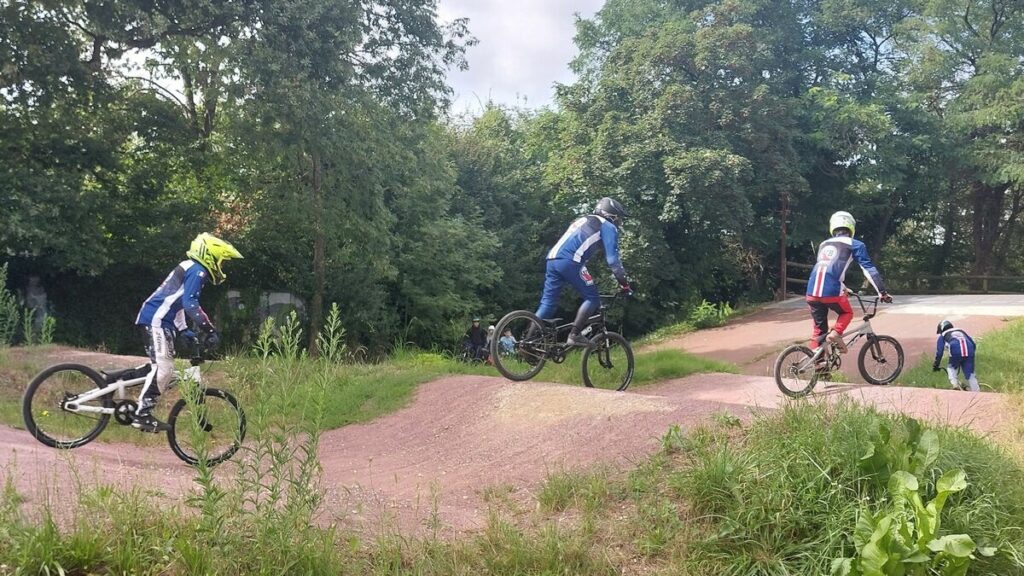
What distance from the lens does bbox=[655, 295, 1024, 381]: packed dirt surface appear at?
1195 cm

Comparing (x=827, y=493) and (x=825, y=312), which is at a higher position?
(x=825, y=312)

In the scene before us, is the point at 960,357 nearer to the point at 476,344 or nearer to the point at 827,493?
the point at 827,493

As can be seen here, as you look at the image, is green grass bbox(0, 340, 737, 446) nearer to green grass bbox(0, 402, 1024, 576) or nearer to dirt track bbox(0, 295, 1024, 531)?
dirt track bbox(0, 295, 1024, 531)

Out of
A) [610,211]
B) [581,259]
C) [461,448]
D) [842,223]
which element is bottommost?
[461,448]

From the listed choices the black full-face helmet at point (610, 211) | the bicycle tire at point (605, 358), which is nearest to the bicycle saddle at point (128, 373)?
the bicycle tire at point (605, 358)

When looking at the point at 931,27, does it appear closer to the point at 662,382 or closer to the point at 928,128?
the point at 928,128

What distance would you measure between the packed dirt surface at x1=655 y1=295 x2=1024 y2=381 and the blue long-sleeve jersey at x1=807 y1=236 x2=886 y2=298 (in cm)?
244

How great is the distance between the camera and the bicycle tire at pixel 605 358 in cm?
742

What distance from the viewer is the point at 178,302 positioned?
5.76 metres

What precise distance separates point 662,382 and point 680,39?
1308 cm

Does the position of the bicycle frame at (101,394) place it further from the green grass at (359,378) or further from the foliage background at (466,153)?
the foliage background at (466,153)

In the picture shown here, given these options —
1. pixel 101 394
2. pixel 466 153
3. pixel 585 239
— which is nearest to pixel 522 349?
pixel 585 239

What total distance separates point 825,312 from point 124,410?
675cm

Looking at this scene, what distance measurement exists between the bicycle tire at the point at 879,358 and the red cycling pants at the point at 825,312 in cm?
52
